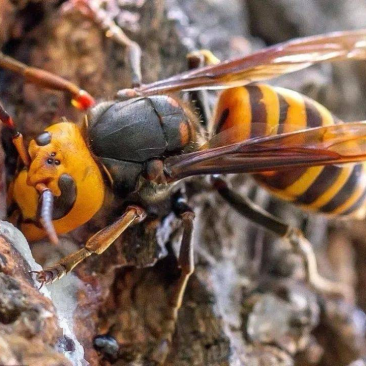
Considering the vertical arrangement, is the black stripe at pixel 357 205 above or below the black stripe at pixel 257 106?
below

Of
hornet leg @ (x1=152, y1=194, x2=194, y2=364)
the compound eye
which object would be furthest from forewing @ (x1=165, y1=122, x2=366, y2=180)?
the compound eye

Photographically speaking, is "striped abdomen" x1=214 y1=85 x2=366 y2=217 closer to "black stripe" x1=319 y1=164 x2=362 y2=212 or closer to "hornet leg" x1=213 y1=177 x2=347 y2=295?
"black stripe" x1=319 y1=164 x2=362 y2=212

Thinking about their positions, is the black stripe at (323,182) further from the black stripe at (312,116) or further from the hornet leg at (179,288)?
the hornet leg at (179,288)

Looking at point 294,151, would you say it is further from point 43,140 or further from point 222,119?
point 43,140

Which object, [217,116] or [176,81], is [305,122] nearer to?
[217,116]

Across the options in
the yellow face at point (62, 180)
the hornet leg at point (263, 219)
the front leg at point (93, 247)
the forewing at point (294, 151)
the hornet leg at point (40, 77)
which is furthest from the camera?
the hornet leg at point (263, 219)

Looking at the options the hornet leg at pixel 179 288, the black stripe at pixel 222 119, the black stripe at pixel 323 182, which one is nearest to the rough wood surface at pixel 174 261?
the hornet leg at pixel 179 288
